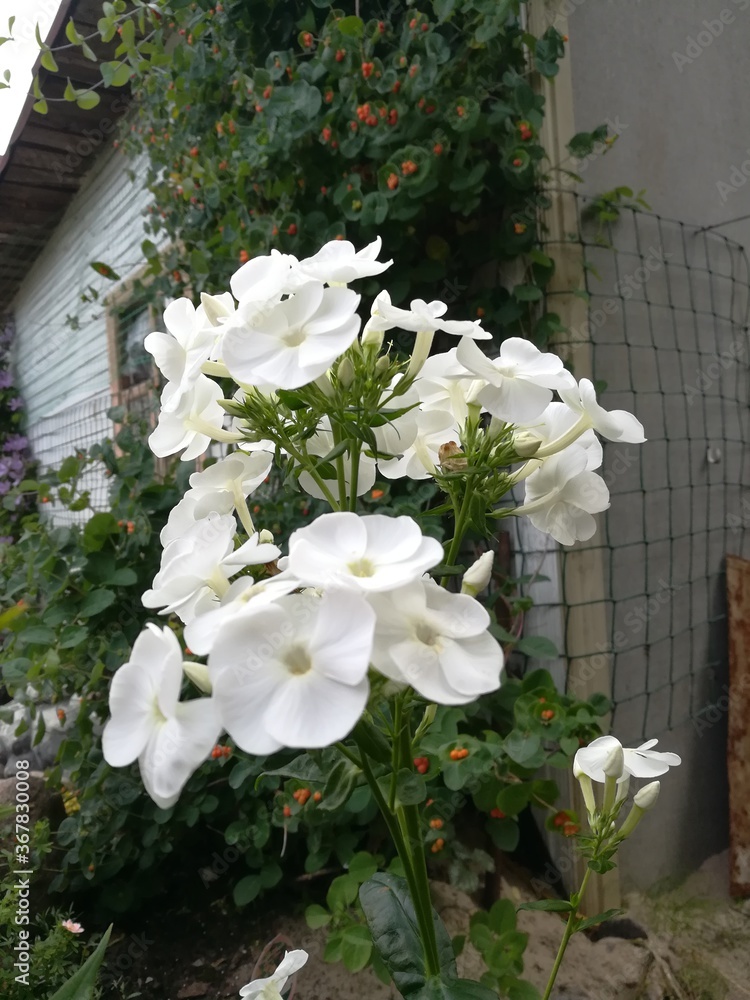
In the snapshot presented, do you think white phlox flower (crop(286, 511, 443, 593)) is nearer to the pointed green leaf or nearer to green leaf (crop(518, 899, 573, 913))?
green leaf (crop(518, 899, 573, 913))

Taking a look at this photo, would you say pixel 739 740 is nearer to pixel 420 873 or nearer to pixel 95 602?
pixel 420 873

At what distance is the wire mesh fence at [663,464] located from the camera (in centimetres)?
161

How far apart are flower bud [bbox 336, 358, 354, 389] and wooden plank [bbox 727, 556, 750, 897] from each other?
1720 millimetres

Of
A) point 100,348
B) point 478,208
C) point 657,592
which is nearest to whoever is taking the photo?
point 478,208

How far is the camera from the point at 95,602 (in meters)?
1.43

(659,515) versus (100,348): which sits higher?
(100,348)

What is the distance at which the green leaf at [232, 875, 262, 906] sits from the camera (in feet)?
4.35

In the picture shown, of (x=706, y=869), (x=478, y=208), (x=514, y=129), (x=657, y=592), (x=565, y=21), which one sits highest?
(x=565, y=21)

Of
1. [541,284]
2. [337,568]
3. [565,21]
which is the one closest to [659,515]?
[541,284]

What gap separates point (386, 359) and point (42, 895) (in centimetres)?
145

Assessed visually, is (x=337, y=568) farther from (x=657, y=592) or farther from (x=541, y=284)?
(x=657, y=592)

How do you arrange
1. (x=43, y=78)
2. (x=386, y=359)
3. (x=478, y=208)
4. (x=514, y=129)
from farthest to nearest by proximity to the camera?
(x=43, y=78) → (x=478, y=208) → (x=514, y=129) → (x=386, y=359)

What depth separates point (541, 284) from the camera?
4.84ft

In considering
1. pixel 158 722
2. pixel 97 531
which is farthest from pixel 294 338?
pixel 97 531
